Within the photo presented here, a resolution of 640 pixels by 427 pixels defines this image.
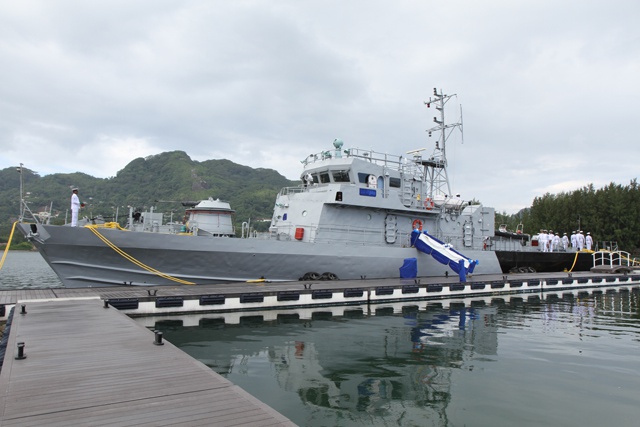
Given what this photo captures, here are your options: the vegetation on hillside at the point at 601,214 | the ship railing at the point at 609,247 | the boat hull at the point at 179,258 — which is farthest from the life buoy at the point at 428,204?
the vegetation on hillside at the point at 601,214

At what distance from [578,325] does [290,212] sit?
1216cm

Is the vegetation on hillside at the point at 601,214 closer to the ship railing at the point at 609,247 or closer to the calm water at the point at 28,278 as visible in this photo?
the ship railing at the point at 609,247

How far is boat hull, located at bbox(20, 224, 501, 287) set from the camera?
14.5m

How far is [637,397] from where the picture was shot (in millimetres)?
6770

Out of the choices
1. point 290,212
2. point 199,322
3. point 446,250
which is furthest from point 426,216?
point 199,322

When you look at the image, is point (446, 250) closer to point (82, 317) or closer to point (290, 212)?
point (290, 212)

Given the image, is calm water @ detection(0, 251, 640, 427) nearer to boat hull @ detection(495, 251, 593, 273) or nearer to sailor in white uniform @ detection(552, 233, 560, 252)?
boat hull @ detection(495, 251, 593, 273)

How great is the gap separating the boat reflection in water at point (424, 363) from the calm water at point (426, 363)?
0.02 metres

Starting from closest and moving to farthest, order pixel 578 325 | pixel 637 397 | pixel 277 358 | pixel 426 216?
pixel 637 397 < pixel 277 358 < pixel 578 325 < pixel 426 216

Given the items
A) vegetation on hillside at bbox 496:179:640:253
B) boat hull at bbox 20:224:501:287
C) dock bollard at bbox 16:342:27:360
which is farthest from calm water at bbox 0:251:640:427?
vegetation on hillside at bbox 496:179:640:253

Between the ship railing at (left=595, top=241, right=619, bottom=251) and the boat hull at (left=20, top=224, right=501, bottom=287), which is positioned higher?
the ship railing at (left=595, top=241, right=619, bottom=251)

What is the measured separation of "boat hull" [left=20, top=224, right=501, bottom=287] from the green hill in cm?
4332

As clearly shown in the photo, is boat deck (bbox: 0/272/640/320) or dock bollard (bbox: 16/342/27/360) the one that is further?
boat deck (bbox: 0/272/640/320)

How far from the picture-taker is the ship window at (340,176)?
19.5 metres
